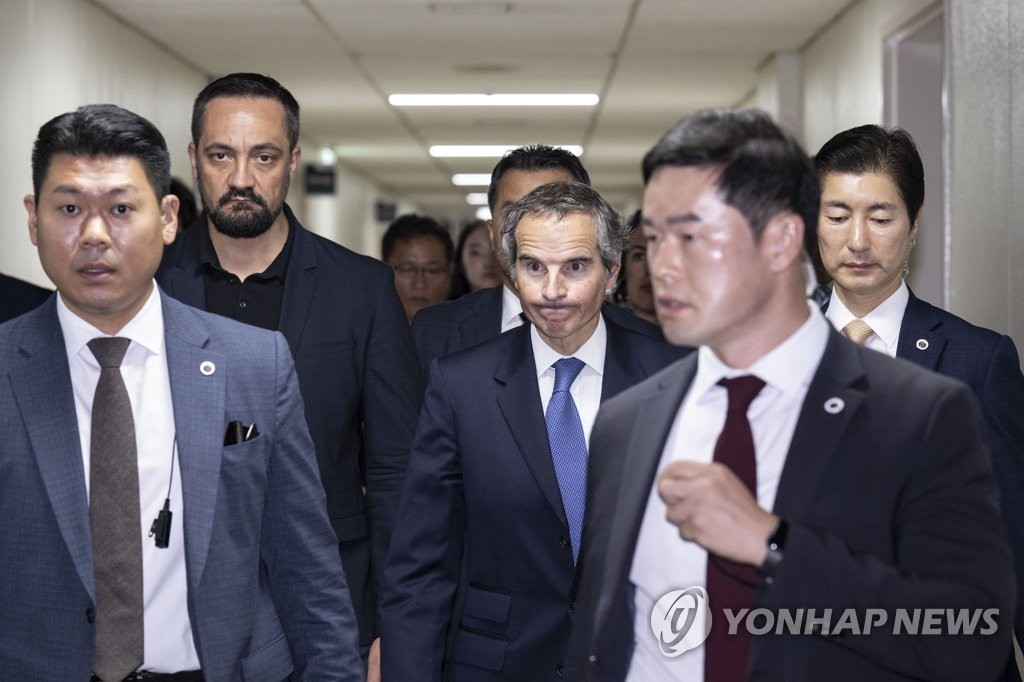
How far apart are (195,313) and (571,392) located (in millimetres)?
898

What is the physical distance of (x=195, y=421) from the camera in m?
2.63

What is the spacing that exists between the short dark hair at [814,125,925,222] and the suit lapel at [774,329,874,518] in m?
1.63

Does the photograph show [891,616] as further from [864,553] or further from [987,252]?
[987,252]

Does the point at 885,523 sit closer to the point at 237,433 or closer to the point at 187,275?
the point at 237,433

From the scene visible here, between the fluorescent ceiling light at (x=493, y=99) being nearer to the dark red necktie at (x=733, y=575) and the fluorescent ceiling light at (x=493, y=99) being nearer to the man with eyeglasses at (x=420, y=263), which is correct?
the man with eyeglasses at (x=420, y=263)

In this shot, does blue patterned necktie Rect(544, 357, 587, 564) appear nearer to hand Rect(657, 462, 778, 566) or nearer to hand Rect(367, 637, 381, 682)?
hand Rect(367, 637, 381, 682)

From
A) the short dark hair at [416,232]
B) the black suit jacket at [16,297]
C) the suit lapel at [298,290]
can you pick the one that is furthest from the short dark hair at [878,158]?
the short dark hair at [416,232]

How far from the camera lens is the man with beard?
151 inches

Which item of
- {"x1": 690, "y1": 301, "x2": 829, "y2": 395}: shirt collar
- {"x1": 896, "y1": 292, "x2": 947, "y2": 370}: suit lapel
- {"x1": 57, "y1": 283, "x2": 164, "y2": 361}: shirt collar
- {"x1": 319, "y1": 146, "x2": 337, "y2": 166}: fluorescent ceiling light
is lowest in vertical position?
{"x1": 690, "y1": 301, "x2": 829, "y2": 395}: shirt collar

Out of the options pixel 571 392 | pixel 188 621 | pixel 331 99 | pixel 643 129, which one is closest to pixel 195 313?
pixel 188 621

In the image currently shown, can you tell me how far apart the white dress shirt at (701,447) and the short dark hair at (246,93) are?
94.4 inches

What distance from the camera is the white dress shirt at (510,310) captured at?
170 inches

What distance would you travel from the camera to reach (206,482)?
8.52ft

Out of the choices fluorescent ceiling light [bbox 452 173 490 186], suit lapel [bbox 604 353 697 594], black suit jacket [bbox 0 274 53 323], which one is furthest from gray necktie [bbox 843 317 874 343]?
fluorescent ceiling light [bbox 452 173 490 186]
